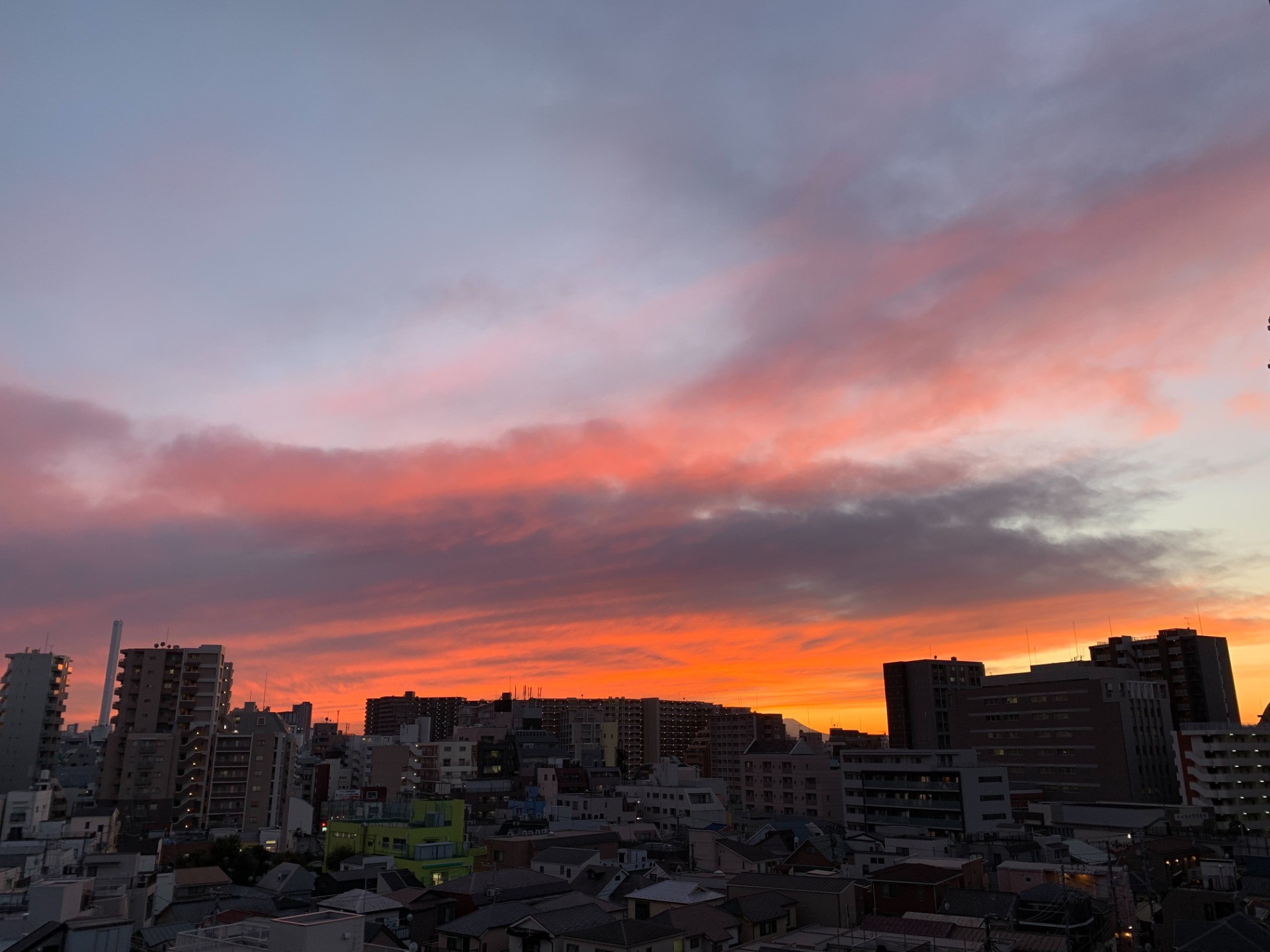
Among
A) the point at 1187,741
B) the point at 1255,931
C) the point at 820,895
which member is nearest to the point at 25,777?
the point at 820,895

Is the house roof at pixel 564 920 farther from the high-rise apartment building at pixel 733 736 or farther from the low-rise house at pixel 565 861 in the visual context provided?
the high-rise apartment building at pixel 733 736

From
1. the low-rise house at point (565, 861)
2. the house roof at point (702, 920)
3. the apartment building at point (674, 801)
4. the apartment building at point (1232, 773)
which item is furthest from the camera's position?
the apartment building at point (674, 801)

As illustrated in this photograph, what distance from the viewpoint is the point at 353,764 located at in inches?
5197

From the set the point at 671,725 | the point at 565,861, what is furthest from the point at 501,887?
the point at 671,725

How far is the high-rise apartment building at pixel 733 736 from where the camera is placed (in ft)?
494

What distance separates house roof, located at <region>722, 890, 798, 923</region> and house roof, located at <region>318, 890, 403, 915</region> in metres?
16.9

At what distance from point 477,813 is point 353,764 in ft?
147

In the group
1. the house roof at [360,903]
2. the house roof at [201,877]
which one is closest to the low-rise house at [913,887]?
the house roof at [360,903]

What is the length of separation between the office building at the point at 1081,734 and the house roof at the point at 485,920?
7326 cm

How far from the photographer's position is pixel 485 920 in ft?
137

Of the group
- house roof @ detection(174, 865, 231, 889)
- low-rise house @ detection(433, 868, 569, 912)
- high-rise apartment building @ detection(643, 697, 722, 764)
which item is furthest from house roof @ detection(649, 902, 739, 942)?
high-rise apartment building @ detection(643, 697, 722, 764)

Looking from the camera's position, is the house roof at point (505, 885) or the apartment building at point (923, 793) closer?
the house roof at point (505, 885)

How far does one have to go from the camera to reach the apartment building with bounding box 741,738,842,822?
9631 cm

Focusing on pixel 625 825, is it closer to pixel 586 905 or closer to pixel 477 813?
pixel 477 813
